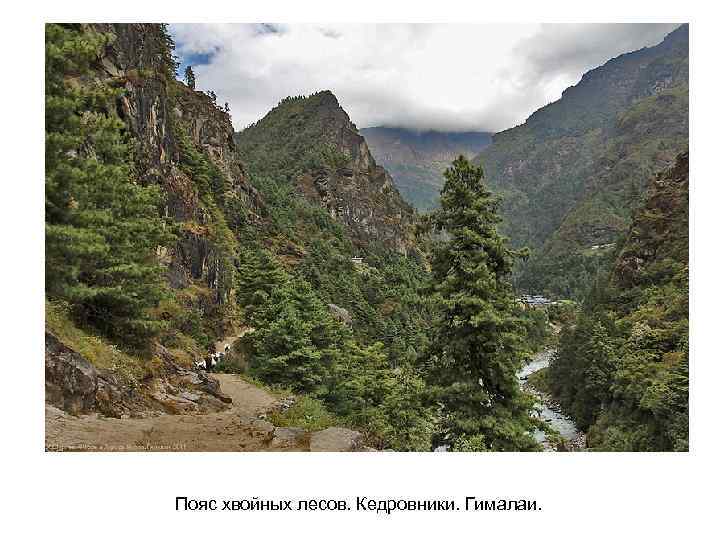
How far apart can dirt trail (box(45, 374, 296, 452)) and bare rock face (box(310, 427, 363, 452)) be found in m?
0.59

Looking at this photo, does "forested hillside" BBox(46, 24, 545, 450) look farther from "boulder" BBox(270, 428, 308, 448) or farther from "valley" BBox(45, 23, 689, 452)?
"boulder" BBox(270, 428, 308, 448)

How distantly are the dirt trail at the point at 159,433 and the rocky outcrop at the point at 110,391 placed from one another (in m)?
0.33

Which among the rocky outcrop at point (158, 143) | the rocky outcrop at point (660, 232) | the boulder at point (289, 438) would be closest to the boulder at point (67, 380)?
the boulder at point (289, 438)

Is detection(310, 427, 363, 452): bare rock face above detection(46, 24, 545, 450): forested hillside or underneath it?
underneath

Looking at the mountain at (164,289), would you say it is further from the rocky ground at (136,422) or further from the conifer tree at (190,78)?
the conifer tree at (190,78)

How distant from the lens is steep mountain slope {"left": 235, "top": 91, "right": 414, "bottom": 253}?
141000 mm

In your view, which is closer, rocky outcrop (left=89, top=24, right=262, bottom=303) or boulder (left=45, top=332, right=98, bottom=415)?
boulder (left=45, top=332, right=98, bottom=415)

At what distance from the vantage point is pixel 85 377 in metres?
9.98

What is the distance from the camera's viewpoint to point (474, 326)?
37.1 feet

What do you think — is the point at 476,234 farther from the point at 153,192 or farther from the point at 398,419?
the point at 153,192

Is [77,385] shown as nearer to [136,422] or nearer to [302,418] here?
[136,422]

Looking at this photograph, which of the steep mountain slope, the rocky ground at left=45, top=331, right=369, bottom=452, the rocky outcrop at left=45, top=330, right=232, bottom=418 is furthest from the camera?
the steep mountain slope

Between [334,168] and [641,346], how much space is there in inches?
4936

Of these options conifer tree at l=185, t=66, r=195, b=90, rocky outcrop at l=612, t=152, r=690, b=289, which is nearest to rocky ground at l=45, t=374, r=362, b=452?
rocky outcrop at l=612, t=152, r=690, b=289
